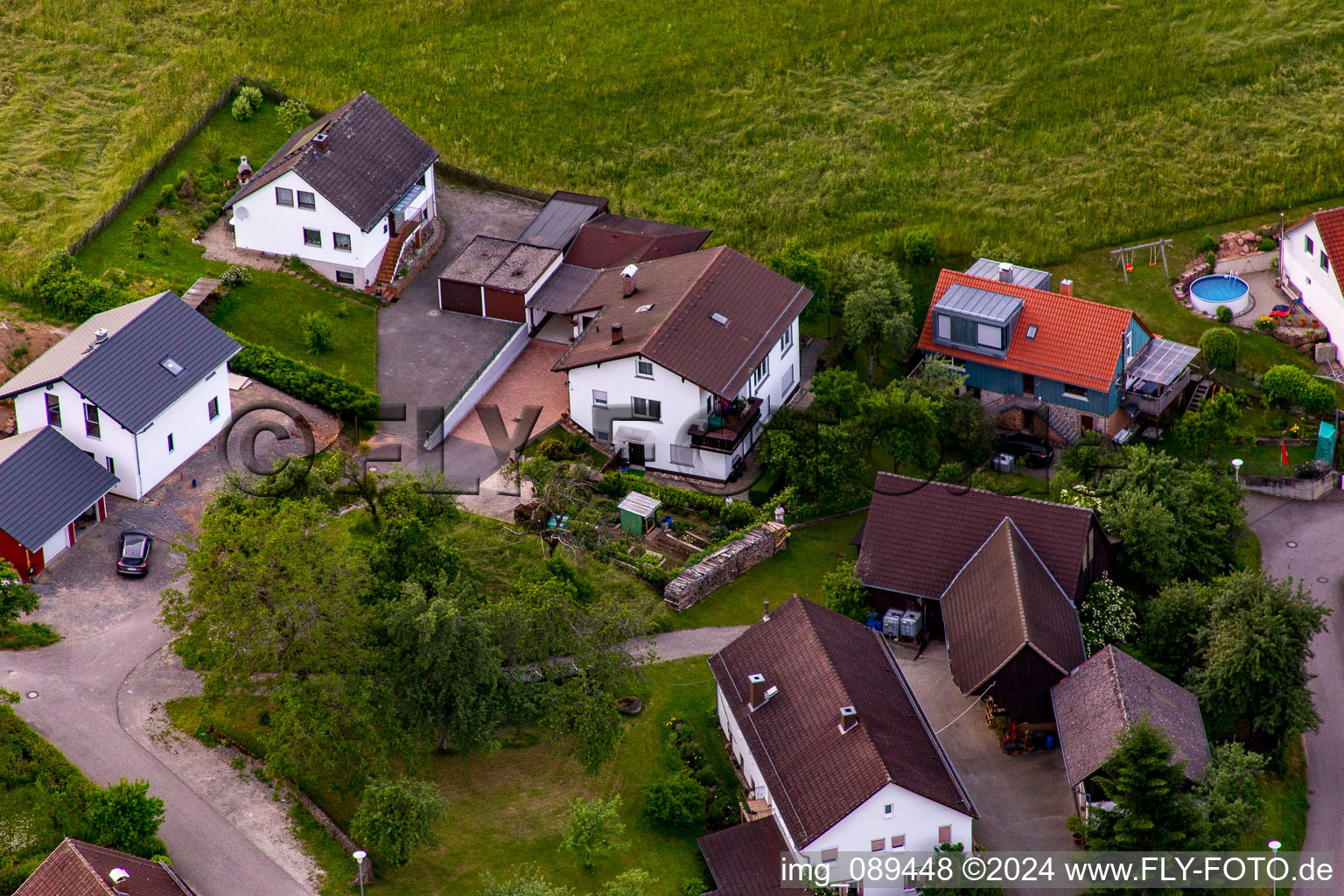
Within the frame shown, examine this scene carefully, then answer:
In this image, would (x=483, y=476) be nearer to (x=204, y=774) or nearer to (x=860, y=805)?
(x=204, y=774)

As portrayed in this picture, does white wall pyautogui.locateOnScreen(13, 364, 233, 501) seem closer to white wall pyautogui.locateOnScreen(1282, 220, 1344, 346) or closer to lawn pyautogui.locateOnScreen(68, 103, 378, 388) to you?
lawn pyautogui.locateOnScreen(68, 103, 378, 388)

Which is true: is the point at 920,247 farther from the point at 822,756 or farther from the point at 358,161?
the point at 822,756

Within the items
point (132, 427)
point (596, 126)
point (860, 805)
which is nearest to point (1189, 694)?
point (860, 805)

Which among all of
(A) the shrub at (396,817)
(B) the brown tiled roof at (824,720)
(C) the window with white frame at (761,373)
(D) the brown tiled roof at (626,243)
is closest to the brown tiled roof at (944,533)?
(B) the brown tiled roof at (824,720)

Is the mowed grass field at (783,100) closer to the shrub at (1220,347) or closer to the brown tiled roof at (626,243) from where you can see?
the brown tiled roof at (626,243)

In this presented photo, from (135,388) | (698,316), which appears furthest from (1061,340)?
(135,388)

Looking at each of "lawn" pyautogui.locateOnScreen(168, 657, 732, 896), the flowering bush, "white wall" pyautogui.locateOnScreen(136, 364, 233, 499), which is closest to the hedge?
"white wall" pyautogui.locateOnScreen(136, 364, 233, 499)
